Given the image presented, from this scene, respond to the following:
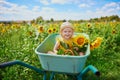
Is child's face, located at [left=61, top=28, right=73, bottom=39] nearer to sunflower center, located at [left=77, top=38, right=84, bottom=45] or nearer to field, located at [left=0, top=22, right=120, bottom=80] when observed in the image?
sunflower center, located at [left=77, top=38, right=84, bottom=45]

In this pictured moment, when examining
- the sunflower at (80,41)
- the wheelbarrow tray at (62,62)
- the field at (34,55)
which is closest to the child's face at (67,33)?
the sunflower at (80,41)

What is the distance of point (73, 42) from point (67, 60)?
891mm

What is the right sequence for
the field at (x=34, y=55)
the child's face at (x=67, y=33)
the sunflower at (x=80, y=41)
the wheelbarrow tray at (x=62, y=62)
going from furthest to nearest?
the field at (x=34, y=55), the child's face at (x=67, y=33), the sunflower at (x=80, y=41), the wheelbarrow tray at (x=62, y=62)


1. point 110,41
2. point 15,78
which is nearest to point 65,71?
point 15,78

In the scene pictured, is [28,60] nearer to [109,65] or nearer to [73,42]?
[73,42]

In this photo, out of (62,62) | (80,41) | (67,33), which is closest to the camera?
(62,62)

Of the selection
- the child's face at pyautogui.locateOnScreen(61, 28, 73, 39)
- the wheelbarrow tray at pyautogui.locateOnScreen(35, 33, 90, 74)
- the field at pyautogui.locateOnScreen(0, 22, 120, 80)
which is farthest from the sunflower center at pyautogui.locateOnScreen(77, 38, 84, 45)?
the field at pyautogui.locateOnScreen(0, 22, 120, 80)

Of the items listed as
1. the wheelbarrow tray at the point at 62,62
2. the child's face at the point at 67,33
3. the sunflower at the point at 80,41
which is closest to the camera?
the wheelbarrow tray at the point at 62,62

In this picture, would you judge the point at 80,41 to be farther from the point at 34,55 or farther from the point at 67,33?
the point at 34,55

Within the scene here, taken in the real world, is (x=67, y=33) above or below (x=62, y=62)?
above

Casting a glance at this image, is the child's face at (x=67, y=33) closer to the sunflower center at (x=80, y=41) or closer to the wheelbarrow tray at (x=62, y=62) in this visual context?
the sunflower center at (x=80, y=41)

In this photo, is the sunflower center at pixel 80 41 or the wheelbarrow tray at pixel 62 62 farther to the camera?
the sunflower center at pixel 80 41

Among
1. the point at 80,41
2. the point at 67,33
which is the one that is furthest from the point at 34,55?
the point at 80,41

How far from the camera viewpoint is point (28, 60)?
3.85 meters
